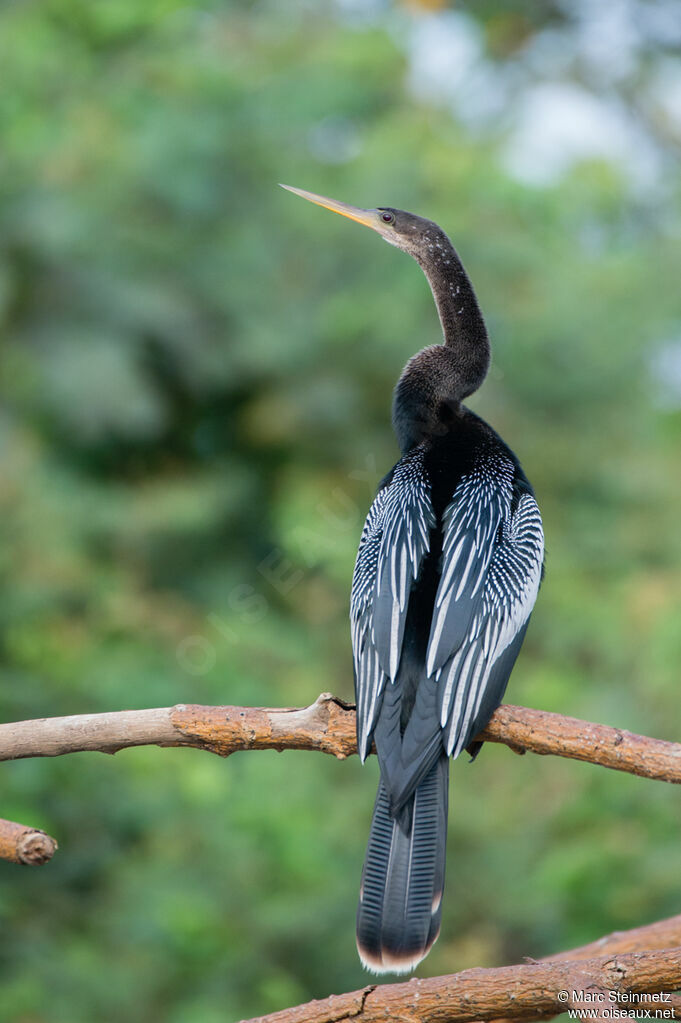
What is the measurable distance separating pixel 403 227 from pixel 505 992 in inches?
83.5

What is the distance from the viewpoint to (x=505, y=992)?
1687 millimetres

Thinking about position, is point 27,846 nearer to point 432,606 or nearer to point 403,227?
point 432,606

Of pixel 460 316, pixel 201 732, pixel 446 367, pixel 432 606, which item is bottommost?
pixel 201 732

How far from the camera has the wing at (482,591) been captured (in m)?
2.19

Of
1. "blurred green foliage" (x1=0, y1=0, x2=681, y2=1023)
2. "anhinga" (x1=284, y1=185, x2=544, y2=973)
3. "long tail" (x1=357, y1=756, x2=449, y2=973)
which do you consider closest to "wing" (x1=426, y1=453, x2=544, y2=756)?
"anhinga" (x1=284, y1=185, x2=544, y2=973)

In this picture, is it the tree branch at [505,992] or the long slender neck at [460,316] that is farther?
the long slender neck at [460,316]

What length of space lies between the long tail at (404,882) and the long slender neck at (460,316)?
1.15 metres

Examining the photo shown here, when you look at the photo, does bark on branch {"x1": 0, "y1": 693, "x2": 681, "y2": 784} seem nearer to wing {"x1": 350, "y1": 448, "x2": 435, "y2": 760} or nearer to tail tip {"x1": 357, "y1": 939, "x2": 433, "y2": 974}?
wing {"x1": 350, "y1": 448, "x2": 435, "y2": 760}

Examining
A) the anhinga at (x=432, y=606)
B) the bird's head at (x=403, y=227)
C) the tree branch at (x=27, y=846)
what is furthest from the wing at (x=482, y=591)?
the tree branch at (x=27, y=846)

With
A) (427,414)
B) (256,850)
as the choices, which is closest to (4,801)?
(256,850)

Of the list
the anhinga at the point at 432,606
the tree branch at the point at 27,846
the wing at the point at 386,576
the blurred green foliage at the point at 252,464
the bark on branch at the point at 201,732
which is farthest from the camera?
the blurred green foliage at the point at 252,464

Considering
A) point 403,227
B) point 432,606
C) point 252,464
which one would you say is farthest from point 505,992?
point 252,464

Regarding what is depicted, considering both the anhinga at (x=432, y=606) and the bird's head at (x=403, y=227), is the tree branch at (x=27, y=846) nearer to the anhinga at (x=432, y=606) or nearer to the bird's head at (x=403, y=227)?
the anhinga at (x=432, y=606)

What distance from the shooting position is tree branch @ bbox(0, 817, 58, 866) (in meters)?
1.65
